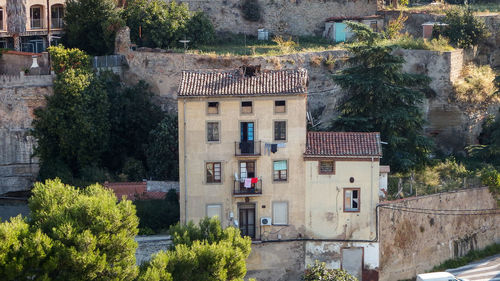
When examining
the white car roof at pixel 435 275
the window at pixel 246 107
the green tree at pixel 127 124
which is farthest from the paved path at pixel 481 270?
the green tree at pixel 127 124

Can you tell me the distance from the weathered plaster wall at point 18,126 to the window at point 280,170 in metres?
12.6

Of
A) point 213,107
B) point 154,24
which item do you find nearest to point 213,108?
point 213,107

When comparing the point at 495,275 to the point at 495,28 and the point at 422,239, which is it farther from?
the point at 495,28

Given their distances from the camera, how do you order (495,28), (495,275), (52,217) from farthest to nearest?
1. (495,28)
2. (495,275)
3. (52,217)

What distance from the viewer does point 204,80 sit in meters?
46.0

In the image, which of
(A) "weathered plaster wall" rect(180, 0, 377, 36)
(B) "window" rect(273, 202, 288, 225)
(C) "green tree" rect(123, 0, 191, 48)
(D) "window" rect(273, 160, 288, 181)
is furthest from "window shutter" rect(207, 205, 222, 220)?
(A) "weathered plaster wall" rect(180, 0, 377, 36)

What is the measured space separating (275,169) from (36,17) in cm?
1767

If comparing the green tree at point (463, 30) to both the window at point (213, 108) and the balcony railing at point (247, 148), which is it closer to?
the balcony railing at point (247, 148)

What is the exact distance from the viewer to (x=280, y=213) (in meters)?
46.0

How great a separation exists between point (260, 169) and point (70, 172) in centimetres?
1004

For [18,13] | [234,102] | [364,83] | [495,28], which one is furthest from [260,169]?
[495,28]

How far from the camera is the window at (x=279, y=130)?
45.5m

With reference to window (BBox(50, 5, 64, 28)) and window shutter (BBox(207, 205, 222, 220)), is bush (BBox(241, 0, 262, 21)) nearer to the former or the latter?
window (BBox(50, 5, 64, 28))

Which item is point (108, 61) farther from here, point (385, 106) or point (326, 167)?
point (326, 167)
